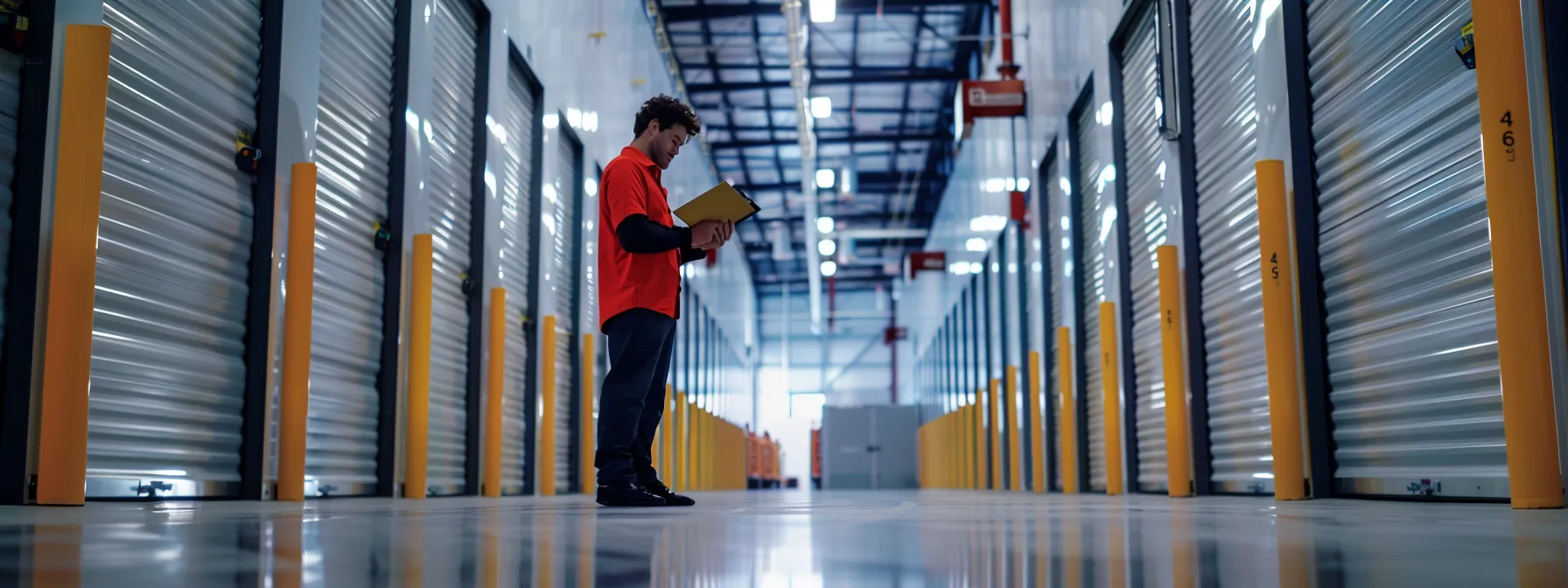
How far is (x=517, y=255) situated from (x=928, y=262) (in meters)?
11.6

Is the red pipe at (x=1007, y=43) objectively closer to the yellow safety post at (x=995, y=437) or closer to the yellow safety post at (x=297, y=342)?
the yellow safety post at (x=995, y=437)

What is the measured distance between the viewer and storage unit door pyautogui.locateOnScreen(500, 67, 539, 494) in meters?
8.25

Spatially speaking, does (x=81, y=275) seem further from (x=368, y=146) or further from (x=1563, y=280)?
(x=1563, y=280)

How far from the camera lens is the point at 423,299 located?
19.3 ft

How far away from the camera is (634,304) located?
147 inches

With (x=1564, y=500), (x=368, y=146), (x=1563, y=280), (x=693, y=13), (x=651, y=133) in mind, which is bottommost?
(x=1564, y=500)

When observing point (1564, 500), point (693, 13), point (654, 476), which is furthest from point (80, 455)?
point (693, 13)

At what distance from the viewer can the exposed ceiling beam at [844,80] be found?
16.2m

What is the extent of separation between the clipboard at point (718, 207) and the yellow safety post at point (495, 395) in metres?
3.55

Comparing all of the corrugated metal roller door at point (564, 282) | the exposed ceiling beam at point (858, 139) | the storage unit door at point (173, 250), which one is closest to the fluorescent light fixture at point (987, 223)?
the exposed ceiling beam at point (858, 139)

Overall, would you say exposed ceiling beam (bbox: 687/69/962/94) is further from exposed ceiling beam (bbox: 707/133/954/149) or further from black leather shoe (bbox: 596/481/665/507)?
black leather shoe (bbox: 596/481/665/507)

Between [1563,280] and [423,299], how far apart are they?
472 centimetres

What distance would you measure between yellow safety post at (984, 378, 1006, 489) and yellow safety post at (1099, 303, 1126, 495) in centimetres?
A: 602

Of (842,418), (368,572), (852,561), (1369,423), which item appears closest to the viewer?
(368,572)
